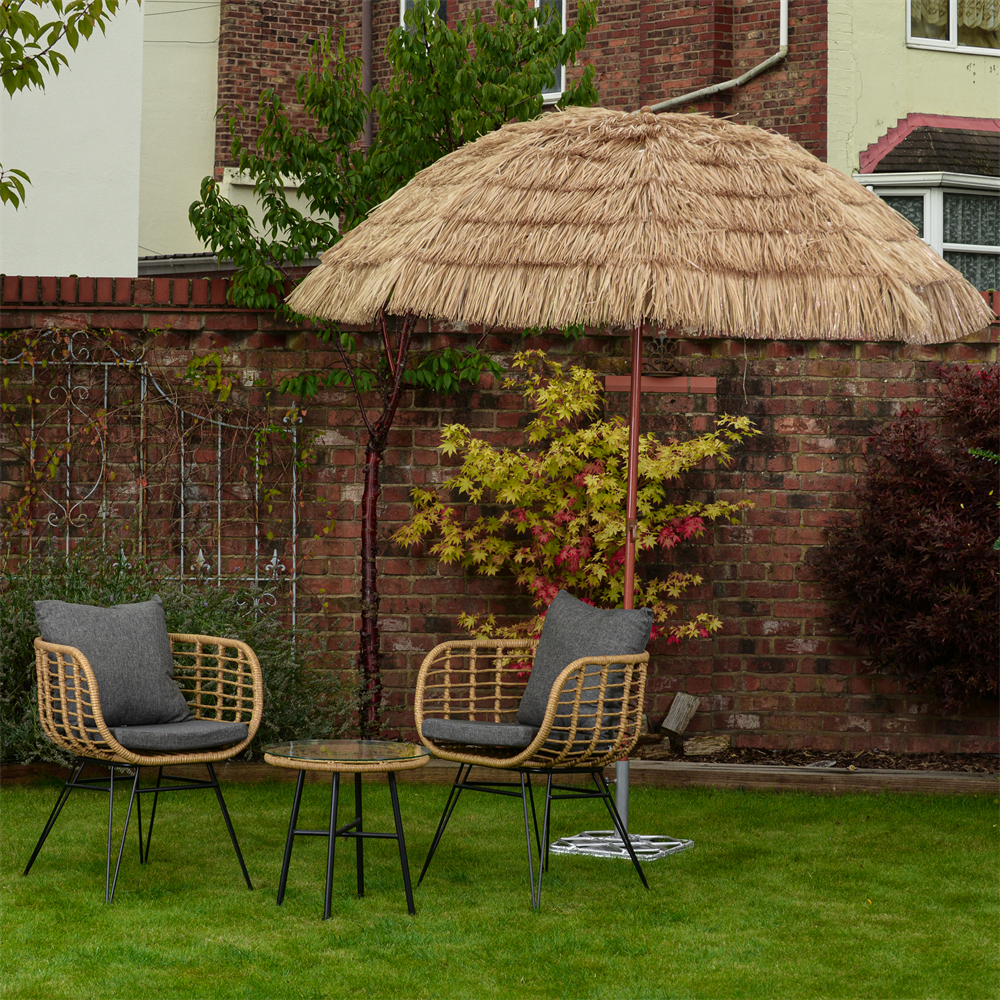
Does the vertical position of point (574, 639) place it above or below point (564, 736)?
above

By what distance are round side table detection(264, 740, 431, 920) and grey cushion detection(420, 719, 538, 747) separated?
0.16 metres

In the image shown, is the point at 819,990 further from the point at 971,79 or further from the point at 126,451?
the point at 971,79

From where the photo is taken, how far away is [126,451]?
21.2ft

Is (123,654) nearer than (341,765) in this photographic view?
No

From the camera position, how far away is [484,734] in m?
4.41

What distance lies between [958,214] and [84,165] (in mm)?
7274

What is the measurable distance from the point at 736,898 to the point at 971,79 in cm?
931

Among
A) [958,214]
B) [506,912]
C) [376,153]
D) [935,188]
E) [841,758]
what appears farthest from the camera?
[958,214]

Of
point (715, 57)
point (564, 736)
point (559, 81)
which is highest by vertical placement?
point (559, 81)

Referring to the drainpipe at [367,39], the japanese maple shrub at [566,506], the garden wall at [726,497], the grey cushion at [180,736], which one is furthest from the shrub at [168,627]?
the drainpipe at [367,39]

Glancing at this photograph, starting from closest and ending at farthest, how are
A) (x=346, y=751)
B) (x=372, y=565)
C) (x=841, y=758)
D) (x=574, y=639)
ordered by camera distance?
(x=346, y=751)
(x=574, y=639)
(x=372, y=565)
(x=841, y=758)

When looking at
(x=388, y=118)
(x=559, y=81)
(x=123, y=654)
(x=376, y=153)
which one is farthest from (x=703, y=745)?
(x=559, y=81)

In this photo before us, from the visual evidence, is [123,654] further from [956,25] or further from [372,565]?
[956,25]

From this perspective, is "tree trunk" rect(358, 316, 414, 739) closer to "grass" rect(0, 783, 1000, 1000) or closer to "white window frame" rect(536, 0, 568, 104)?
"grass" rect(0, 783, 1000, 1000)
